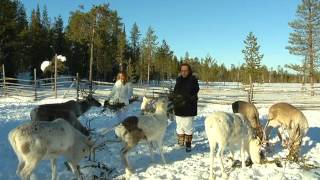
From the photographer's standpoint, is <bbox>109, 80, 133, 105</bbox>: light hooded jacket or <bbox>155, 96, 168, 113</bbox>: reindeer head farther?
<bbox>109, 80, 133, 105</bbox>: light hooded jacket

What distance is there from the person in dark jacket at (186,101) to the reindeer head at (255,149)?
71.7 inches

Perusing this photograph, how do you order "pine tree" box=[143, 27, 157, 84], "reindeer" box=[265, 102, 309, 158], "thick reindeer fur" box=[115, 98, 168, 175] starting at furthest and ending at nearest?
1. "pine tree" box=[143, 27, 157, 84]
2. "reindeer" box=[265, 102, 309, 158]
3. "thick reindeer fur" box=[115, 98, 168, 175]

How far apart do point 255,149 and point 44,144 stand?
4269 millimetres

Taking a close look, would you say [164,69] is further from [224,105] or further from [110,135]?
[110,135]

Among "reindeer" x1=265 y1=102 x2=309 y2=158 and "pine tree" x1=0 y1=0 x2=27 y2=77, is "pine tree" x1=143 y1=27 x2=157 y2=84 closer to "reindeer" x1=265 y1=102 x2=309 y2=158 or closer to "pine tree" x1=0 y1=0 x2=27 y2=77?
"pine tree" x1=0 y1=0 x2=27 y2=77

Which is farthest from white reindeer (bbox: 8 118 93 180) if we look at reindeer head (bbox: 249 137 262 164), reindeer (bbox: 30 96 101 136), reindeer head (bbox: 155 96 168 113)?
reindeer head (bbox: 249 137 262 164)

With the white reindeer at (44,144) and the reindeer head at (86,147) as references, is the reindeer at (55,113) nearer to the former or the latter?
the reindeer head at (86,147)

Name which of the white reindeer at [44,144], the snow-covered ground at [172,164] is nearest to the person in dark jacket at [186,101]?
the snow-covered ground at [172,164]

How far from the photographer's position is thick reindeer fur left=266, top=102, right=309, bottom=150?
10.4 meters

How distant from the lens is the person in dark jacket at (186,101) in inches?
398

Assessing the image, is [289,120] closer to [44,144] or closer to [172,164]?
[172,164]

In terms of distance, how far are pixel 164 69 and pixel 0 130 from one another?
54.1 metres

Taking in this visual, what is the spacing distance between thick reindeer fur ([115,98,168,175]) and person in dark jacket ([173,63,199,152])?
1.18m

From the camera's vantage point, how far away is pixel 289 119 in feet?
34.7
